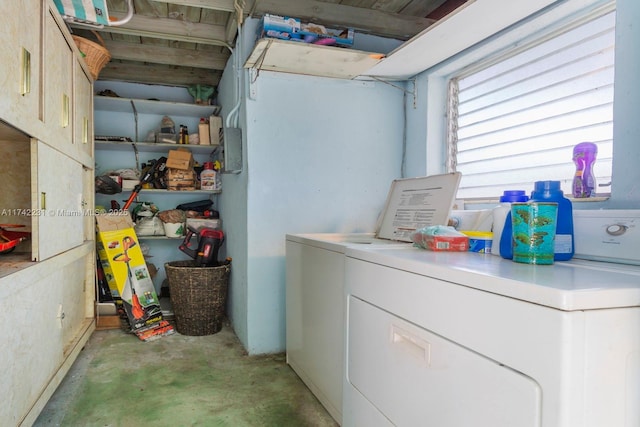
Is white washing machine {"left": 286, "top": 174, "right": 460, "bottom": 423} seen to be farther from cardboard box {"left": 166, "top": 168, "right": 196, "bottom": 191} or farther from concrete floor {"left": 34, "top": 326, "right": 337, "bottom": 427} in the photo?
cardboard box {"left": 166, "top": 168, "right": 196, "bottom": 191}

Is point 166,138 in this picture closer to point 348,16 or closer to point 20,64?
point 348,16

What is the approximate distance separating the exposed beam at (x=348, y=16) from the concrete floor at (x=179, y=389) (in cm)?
244

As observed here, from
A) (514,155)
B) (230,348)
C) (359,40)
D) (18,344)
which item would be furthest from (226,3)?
(230,348)

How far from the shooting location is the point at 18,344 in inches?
62.7

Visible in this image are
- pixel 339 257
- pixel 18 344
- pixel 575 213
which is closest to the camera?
pixel 575 213

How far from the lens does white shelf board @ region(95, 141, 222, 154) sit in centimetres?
372

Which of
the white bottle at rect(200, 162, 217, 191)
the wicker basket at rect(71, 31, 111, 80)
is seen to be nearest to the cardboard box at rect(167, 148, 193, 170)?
the white bottle at rect(200, 162, 217, 191)

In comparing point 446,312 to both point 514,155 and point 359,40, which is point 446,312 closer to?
point 514,155

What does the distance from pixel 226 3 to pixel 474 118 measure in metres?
1.80

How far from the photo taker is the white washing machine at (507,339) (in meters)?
0.73

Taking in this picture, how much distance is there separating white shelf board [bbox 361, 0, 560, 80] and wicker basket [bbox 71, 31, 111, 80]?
203 centimetres

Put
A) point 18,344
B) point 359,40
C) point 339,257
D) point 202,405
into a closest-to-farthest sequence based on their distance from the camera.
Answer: point 18,344 < point 339,257 < point 202,405 < point 359,40

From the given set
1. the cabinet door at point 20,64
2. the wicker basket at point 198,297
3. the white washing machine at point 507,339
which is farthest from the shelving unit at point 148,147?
the white washing machine at point 507,339

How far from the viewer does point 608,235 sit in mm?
1280
